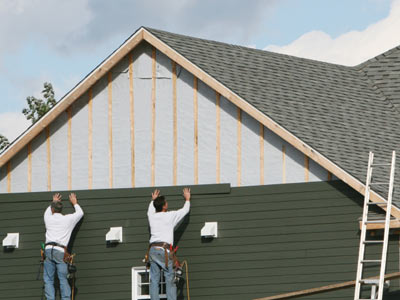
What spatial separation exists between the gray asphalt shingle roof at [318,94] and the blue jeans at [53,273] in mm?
4141

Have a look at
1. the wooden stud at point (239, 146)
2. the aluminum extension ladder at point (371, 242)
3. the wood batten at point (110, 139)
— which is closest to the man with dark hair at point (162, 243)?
the wooden stud at point (239, 146)

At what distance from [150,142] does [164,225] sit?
1.77 m

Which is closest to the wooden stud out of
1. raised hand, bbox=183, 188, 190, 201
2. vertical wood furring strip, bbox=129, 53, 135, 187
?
raised hand, bbox=183, 188, 190, 201

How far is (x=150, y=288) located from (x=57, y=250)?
196 centimetres

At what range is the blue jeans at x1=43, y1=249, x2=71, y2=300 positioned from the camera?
20.0m

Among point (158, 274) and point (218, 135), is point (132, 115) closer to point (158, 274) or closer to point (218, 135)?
point (218, 135)

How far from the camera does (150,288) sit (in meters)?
19.1

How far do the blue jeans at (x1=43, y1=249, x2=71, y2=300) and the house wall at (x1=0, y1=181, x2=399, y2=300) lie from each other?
0.41 metres

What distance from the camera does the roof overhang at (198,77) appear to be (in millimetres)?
18172

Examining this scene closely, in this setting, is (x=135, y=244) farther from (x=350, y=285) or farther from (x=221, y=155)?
(x=350, y=285)

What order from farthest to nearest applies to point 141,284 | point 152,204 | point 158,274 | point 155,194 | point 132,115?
1. point 132,115
2. point 141,284
3. point 155,194
4. point 152,204
5. point 158,274

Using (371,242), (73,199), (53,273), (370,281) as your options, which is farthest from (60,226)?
(370,281)

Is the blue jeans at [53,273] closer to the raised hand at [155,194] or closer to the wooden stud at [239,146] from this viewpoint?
the raised hand at [155,194]

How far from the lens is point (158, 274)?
19062 millimetres
